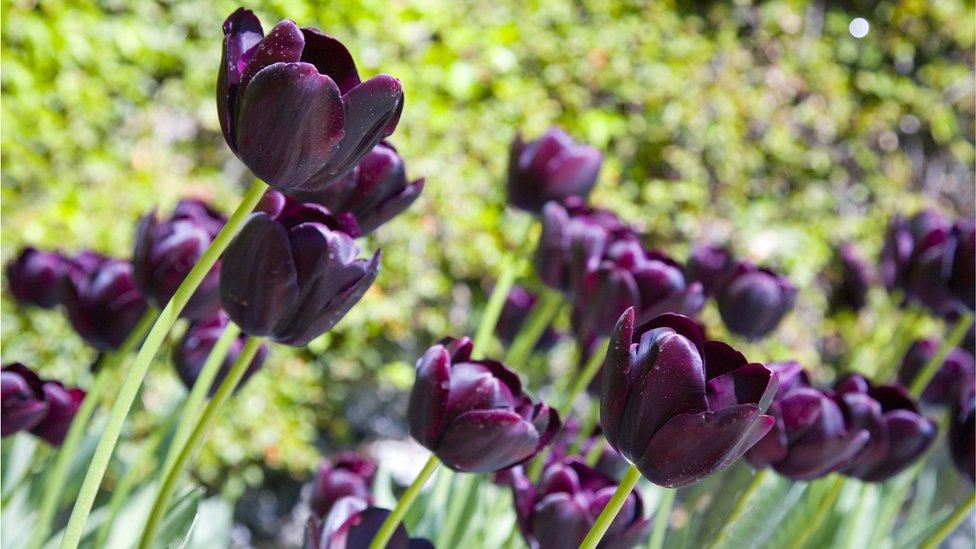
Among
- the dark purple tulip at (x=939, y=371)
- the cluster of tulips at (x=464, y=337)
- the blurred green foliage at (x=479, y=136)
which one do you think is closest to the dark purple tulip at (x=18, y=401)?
the cluster of tulips at (x=464, y=337)

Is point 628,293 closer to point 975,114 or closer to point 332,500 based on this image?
point 332,500

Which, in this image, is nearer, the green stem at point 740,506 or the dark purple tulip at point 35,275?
the green stem at point 740,506

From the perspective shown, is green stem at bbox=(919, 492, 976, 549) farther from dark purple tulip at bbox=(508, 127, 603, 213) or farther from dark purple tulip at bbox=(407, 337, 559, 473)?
dark purple tulip at bbox=(508, 127, 603, 213)

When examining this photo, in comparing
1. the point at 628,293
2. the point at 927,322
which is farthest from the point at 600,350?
the point at 927,322

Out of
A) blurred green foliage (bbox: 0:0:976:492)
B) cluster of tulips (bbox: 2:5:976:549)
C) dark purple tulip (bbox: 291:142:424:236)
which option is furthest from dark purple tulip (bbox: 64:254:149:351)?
blurred green foliage (bbox: 0:0:976:492)

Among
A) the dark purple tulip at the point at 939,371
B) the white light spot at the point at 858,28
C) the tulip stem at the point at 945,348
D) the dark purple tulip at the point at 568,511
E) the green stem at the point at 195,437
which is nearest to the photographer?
the green stem at the point at 195,437

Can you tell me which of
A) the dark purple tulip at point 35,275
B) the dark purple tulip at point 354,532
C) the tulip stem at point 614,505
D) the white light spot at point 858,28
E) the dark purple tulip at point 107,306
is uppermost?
the tulip stem at point 614,505

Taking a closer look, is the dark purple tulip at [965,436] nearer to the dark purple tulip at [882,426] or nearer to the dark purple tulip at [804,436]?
the dark purple tulip at [882,426]
